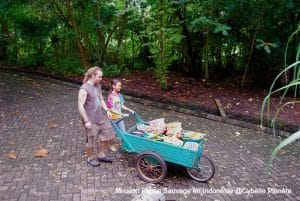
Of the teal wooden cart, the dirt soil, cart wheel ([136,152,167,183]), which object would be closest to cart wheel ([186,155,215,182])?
the teal wooden cart

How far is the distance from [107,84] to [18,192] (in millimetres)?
7038

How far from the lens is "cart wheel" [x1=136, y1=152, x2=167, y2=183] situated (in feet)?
16.0

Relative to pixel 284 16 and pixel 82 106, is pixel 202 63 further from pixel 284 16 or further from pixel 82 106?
pixel 82 106

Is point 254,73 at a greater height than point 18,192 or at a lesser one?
greater

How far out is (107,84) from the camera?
1129 cm

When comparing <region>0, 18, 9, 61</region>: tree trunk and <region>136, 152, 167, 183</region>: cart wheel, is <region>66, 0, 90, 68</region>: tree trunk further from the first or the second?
<region>136, 152, 167, 183</region>: cart wheel

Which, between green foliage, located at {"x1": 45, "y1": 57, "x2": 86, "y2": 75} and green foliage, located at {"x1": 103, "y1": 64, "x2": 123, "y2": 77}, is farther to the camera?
green foliage, located at {"x1": 45, "y1": 57, "x2": 86, "y2": 75}

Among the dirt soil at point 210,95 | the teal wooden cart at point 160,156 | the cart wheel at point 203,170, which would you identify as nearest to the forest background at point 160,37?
the dirt soil at point 210,95

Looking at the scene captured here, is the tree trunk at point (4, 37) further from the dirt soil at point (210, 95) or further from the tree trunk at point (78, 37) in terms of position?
the dirt soil at point (210, 95)

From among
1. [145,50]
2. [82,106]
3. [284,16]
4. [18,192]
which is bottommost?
[18,192]

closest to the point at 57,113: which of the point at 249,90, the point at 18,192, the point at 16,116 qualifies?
the point at 16,116

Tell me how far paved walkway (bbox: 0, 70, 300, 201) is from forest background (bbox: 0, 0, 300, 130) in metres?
2.27

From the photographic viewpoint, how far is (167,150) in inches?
191

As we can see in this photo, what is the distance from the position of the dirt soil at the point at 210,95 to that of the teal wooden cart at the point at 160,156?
3683 millimetres
